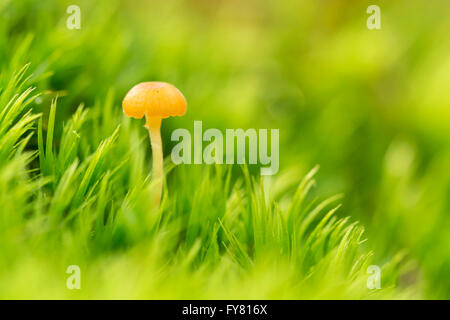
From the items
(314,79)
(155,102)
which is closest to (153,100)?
(155,102)

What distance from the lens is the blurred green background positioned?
68cm

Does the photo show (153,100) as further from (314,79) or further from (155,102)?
(314,79)

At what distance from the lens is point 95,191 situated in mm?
522

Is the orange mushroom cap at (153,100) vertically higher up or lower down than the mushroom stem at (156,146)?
higher up

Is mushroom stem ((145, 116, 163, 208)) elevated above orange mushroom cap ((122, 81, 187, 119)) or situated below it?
below

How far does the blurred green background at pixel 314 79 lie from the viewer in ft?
2.22

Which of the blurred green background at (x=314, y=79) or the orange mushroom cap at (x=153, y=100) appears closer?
the orange mushroom cap at (x=153, y=100)

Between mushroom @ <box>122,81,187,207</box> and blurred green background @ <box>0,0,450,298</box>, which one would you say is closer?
mushroom @ <box>122,81,187,207</box>

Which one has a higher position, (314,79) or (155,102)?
(314,79)

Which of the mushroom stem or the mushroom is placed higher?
the mushroom

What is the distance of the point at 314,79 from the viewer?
0.90 meters
